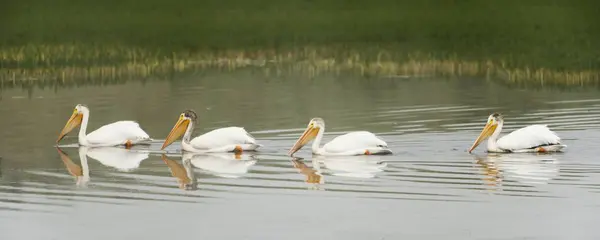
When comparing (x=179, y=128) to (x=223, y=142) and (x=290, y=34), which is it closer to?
(x=223, y=142)

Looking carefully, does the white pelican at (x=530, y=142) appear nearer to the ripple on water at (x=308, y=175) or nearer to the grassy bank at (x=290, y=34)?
the ripple on water at (x=308, y=175)

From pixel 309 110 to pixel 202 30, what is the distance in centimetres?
1353

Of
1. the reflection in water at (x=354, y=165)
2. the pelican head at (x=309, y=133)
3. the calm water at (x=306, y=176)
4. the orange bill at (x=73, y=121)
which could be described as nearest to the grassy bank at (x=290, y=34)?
the calm water at (x=306, y=176)

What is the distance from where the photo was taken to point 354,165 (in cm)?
1416

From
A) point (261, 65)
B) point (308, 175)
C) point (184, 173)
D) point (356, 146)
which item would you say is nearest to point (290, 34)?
point (261, 65)

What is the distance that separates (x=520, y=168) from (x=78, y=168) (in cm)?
418

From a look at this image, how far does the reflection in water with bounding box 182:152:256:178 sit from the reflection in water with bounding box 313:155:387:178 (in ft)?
2.46

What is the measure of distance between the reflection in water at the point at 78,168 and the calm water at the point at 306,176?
0.02 m

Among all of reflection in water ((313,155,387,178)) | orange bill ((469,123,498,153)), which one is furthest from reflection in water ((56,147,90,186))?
orange bill ((469,123,498,153))

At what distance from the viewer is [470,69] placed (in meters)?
25.8

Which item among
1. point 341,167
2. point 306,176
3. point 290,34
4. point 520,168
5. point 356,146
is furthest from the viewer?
point 290,34

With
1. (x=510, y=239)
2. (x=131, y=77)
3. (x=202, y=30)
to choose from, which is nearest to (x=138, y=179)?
(x=510, y=239)

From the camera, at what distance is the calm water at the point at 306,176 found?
10477mm

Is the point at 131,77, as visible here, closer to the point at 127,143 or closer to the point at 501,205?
the point at 127,143
